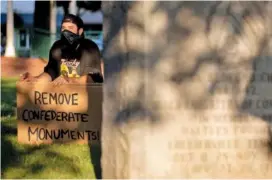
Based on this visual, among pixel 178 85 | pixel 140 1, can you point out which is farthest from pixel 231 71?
pixel 140 1

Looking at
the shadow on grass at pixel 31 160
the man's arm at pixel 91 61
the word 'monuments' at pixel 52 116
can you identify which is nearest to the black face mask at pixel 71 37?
the man's arm at pixel 91 61

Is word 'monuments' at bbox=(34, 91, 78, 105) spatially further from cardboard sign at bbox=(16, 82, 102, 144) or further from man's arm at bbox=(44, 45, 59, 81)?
man's arm at bbox=(44, 45, 59, 81)

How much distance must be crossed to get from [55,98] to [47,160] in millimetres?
857

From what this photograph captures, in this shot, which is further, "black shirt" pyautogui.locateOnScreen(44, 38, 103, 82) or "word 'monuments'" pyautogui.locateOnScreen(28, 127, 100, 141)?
"black shirt" pyautogui.locateOnScreen(44, 38, 103, 82)

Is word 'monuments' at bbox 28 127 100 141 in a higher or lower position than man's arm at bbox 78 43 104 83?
lower

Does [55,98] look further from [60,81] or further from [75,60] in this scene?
[75,60]

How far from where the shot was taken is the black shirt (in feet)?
23.8

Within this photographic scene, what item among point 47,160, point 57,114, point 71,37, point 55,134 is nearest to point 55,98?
point 57,114

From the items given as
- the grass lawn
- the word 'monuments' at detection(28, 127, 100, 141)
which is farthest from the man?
the grass lawn

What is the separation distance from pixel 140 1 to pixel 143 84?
1.63 feet

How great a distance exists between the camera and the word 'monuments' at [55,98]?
652 cm

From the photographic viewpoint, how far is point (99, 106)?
253 inches

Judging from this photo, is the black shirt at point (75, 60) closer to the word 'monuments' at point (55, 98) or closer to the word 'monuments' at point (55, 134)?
the word 'monuments' at point (55, 98)

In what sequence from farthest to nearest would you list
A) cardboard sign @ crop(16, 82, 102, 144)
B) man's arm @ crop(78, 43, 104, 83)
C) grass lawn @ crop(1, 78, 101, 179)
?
1. man's arm @ crop(78, 43, 104, 83)
2. cardboard sign @ crop(16, 82, 102, 144)
3. grass lawn @ crop(1, 78, 101, 179)
